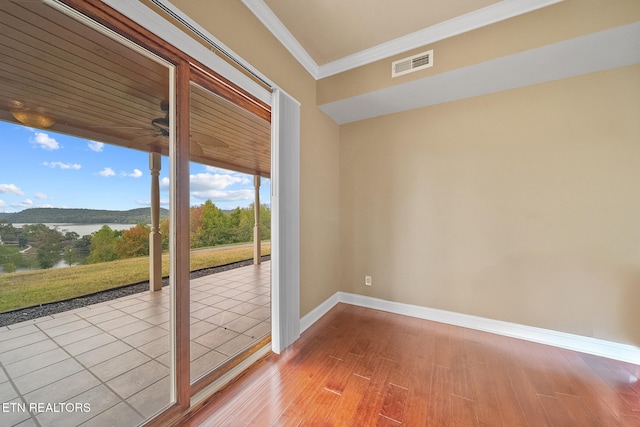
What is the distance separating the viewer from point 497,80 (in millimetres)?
2146

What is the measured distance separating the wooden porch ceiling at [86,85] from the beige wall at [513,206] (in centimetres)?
186

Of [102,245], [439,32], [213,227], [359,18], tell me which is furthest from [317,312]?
[439,32]

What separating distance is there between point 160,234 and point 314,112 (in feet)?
6.92

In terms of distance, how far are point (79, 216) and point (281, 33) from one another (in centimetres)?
233

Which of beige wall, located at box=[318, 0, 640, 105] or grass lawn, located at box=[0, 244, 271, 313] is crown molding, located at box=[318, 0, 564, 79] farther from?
grass lawn, located at box=[0, 244, 271, 313]

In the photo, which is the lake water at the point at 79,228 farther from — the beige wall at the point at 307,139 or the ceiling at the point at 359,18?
the ceiling at the point at 359,18

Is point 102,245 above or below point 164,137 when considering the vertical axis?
below

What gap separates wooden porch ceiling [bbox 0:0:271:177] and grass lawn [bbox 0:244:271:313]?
1082 mm

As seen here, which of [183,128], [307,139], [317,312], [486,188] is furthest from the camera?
[317,312]

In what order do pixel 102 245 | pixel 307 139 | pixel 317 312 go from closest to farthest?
pixel 102 245
pixel 307 139
pixel 317 312

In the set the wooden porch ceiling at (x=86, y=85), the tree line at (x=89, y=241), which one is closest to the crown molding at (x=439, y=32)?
the wooden porch ceiling at (x=86, y=85)

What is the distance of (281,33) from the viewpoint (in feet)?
6.59

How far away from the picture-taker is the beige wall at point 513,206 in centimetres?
193

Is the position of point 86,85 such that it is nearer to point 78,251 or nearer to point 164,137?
point 164,137
